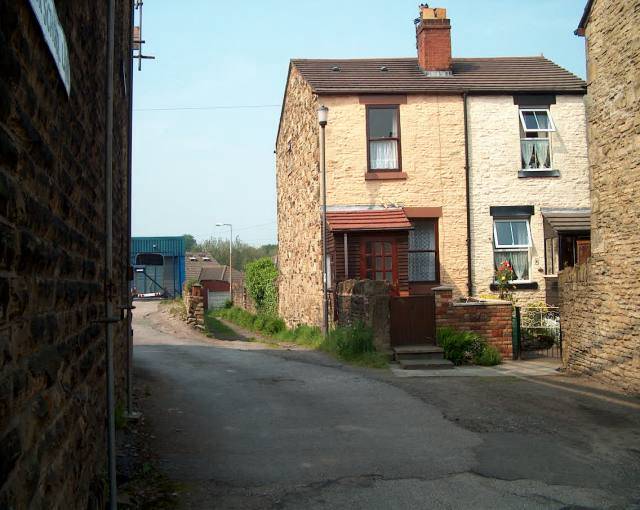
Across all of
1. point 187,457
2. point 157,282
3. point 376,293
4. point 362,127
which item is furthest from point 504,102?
point 157,282

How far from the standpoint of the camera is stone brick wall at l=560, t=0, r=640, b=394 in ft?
33.4

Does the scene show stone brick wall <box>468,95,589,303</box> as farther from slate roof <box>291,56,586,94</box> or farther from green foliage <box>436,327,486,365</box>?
green foliage <box>436,327,486,365</box>

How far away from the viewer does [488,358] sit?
45.6ft

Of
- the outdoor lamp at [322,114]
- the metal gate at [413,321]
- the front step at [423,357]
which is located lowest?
the front step at [423,357]

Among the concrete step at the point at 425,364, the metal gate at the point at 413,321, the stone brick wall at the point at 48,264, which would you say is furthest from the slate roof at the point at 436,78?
the stone brick wall at the point at 48,264

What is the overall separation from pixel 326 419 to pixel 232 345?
420 inches

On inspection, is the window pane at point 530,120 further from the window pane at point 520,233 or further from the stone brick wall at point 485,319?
the stone brick wall at point 485,319

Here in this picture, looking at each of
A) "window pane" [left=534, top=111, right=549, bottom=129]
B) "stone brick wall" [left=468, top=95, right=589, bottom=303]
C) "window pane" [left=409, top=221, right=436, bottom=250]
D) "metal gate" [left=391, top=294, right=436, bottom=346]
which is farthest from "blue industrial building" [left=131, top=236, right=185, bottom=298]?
"metal gate" [left=391, top=294, right=436, bottom=346]

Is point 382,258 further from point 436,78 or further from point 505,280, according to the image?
point 436,78

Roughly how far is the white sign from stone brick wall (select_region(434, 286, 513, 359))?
12147 millimetres

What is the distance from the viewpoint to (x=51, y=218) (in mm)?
2756

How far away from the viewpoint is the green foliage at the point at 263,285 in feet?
92.4

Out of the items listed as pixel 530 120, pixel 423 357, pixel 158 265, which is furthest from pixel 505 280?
pixel 158 265

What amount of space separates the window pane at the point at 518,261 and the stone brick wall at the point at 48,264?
629 inches
